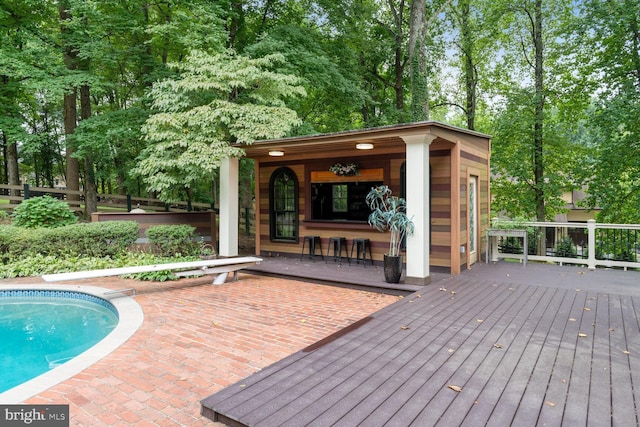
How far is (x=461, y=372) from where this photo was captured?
2.73m

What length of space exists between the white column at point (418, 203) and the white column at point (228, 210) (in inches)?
154

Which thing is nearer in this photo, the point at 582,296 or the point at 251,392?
the point at 251,392

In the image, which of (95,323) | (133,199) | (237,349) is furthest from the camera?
(133,199)

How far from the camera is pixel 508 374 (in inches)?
106

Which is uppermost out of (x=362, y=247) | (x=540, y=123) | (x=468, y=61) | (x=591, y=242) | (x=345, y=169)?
(x=468, y=61)

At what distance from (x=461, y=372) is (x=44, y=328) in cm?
490

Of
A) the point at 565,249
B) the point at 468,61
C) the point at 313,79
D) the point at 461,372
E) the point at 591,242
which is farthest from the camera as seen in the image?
the point at 468,61

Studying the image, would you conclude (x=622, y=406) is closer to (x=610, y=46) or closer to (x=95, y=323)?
(x=95, y=323)

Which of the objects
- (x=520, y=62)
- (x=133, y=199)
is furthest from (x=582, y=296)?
(x=133, y=199)

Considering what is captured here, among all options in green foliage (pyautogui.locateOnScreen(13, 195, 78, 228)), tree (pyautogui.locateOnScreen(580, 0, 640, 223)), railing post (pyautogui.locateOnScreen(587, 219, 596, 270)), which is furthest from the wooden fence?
tree (pyautogui.locateOnScreen(580, 0, 640, 223))

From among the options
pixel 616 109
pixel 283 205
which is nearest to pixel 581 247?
pixel 616 109

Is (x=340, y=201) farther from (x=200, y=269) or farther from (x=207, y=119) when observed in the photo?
(x=207, y=119)

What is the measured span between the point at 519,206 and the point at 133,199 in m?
13.7

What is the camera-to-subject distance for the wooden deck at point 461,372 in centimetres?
218
